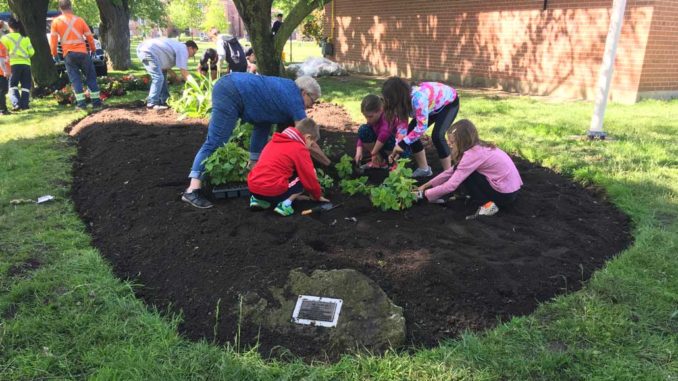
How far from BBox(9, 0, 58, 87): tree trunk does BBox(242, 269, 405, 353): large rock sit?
452 inches

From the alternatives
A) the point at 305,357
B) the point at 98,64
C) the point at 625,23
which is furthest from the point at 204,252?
the point at 98,64

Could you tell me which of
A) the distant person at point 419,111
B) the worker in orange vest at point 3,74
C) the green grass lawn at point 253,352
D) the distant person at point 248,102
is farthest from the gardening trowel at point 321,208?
the worker in orange vest at point 3,74

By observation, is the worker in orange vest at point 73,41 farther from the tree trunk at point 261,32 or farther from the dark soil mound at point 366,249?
the dark soil mound at point 366,249

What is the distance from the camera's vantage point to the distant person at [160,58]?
874 centimetres

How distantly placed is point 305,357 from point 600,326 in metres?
1.67

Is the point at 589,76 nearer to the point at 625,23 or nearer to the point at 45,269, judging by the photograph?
the point at 625,23

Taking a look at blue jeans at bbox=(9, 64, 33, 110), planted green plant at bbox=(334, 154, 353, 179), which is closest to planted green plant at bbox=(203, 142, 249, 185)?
planted green plant at bbox=(334, 154, 353, 179)

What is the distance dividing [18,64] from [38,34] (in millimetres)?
2375

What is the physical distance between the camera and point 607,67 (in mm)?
6684

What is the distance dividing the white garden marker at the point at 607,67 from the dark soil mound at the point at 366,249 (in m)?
2.18

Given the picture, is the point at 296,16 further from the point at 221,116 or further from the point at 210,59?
the point at 221,116

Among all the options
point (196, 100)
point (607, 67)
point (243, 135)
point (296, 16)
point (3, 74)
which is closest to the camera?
point (243, 135)

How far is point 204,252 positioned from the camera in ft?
11.3

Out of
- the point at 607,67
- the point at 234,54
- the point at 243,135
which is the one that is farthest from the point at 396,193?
the point at 234,54
